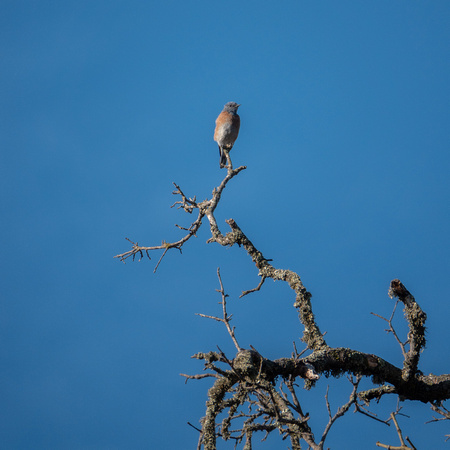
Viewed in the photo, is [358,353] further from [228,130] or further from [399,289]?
[228,130]

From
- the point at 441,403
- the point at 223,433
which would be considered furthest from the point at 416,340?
the point at 223,433

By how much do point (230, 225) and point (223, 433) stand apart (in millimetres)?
2005

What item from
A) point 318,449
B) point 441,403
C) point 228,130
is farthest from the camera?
point 228,130

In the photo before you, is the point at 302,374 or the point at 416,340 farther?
the point at 416,340

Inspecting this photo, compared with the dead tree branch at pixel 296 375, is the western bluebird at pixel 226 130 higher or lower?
higher

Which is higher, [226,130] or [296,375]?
[226,130]

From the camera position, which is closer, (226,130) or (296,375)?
(296,375)

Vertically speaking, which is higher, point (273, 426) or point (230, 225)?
point (230, 225)

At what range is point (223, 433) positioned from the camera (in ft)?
12.0

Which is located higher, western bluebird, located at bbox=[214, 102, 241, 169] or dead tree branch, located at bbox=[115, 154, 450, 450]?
western bluebird, located at bbox=[214, 102, 241, 169]

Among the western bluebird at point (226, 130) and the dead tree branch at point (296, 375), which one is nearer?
the dead tree branch at point (296, 375)

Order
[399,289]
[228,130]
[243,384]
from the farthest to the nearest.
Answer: [228,130]
[399,289]
[243,384]

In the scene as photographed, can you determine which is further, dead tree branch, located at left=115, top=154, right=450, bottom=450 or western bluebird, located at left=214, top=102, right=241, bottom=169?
western bluebird, located at left=214, top=102, right=241, bottom=169

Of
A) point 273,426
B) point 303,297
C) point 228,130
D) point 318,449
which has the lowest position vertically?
point 318,449
